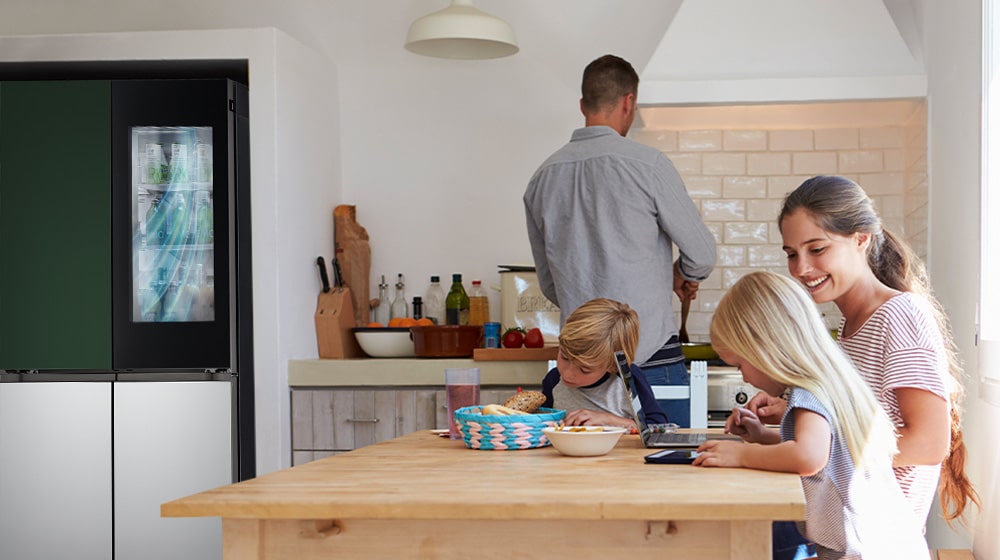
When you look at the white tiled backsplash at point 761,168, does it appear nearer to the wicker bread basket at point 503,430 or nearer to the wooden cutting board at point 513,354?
the wooden cutting board at point 513,354

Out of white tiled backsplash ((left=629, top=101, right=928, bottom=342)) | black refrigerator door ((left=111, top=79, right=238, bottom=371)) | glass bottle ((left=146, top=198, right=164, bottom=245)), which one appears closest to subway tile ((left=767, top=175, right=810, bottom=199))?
white tiled backsplash ((left=629, top=101, right=928, bottom=342))

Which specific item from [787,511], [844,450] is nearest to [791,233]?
[844,450]

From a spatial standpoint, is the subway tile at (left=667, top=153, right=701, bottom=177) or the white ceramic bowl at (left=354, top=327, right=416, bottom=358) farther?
the subway tile at (left=667, top=153, right=701, bottom=177)

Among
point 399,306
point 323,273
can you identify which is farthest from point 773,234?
point 323,273

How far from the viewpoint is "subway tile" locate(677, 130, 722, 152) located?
4391 mm

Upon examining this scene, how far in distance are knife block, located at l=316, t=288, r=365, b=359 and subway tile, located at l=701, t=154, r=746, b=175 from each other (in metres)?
1.51

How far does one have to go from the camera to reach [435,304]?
15.2ft

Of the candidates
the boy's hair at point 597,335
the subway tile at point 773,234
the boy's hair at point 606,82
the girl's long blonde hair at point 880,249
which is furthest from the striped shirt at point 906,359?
the subway tile at point 773,234

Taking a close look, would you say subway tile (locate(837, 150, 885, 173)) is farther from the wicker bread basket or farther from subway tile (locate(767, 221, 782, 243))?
the wicker bread basket

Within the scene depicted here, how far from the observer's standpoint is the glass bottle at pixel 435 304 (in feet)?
15.2

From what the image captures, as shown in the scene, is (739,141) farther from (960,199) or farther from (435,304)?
(435,304)

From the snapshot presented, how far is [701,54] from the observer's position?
4008 mm

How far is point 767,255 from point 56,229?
2.72 m

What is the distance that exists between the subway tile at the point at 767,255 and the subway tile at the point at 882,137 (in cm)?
53
